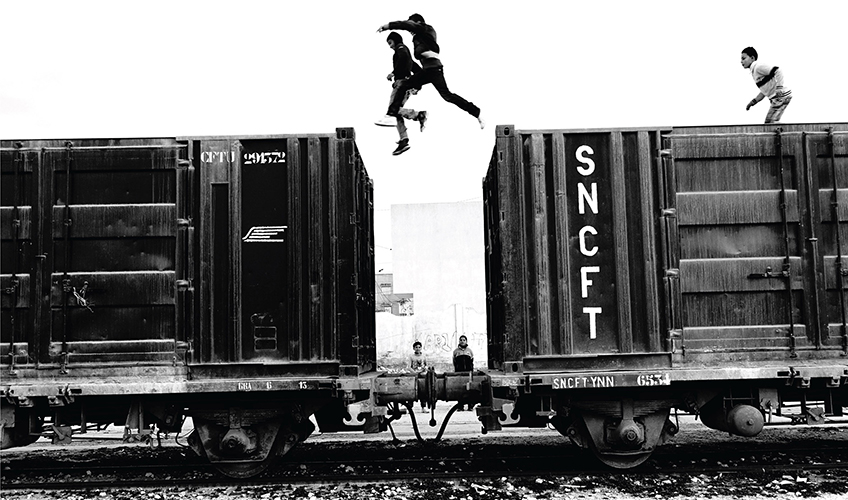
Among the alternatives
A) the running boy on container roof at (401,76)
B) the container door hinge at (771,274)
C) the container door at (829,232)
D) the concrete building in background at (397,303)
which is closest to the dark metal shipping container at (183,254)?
the running boy on container roof at (401,76)

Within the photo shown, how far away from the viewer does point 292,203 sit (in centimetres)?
740

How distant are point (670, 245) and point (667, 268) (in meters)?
0.26

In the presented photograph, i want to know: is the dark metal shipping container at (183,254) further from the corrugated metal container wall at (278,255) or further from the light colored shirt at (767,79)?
the light colored shirt at (767,79)

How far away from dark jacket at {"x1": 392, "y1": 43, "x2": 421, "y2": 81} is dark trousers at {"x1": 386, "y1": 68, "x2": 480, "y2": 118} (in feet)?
0.40

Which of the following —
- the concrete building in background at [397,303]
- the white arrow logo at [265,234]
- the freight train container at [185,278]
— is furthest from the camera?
the concrete building in background at [397,303]

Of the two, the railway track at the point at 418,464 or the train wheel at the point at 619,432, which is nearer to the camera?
the train wheel at the point at 619,432

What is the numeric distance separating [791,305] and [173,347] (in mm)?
6794

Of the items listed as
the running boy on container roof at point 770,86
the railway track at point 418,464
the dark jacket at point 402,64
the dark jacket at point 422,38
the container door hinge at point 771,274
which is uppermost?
the dark jacket at point 422,38

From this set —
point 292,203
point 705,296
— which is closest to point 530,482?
point 705,296

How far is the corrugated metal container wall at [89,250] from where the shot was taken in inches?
287

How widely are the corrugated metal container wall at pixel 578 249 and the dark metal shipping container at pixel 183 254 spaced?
1.78 metres

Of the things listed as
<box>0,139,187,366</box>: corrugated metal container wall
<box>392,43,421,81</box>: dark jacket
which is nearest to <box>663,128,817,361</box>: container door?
<box>392,43,421,81</box>: dark jacket

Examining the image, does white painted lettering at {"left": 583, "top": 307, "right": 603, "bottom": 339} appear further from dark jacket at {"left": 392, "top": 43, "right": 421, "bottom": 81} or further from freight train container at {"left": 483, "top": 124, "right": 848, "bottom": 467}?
dark jacket at {"left": 392, "top": 43, "right": 421, "bottom": 81}

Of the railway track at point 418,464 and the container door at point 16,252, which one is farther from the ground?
the container door at point 16,252
